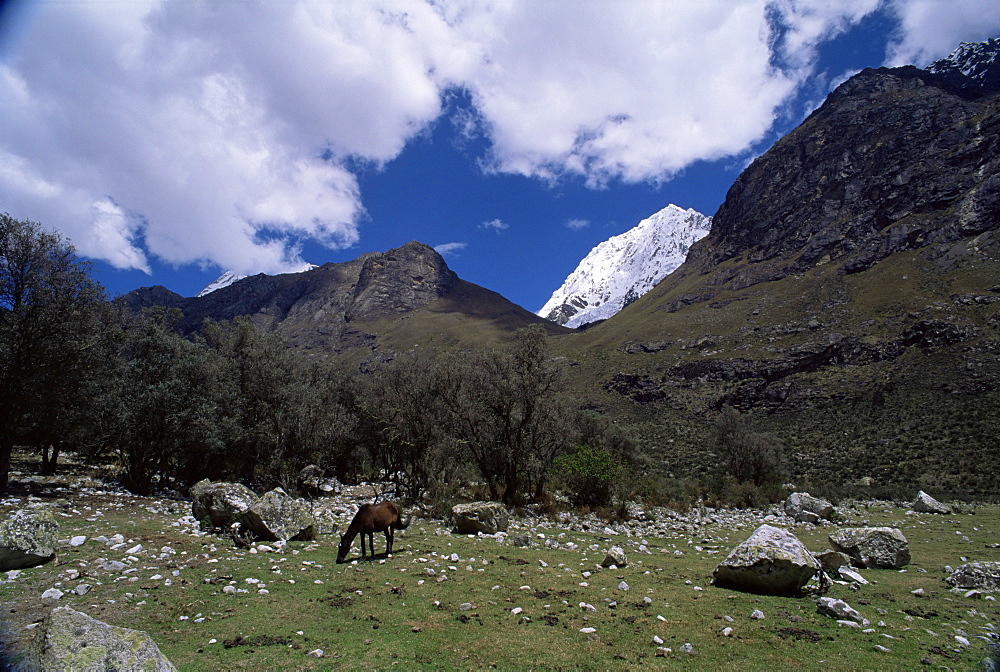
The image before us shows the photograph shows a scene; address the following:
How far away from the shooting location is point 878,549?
1291 cm

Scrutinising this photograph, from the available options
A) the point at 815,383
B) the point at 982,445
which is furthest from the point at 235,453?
the point at 815,383

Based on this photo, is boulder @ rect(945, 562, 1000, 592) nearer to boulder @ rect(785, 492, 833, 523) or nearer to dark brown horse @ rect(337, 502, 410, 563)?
boulder @ rect(785, 492, 833, 523)

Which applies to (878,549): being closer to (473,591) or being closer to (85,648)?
(473,591)

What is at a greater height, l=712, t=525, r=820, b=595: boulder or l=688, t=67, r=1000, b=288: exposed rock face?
l=688, t=67, r=1000, b=288: exposed rock face

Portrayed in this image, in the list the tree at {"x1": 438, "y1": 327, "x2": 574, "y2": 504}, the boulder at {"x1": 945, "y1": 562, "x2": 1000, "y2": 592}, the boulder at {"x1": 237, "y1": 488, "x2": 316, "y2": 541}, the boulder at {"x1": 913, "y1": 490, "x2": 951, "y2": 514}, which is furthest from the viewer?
the boulder at {"x1": 913, "y1": 490, "x2": 951, "y2": 514}

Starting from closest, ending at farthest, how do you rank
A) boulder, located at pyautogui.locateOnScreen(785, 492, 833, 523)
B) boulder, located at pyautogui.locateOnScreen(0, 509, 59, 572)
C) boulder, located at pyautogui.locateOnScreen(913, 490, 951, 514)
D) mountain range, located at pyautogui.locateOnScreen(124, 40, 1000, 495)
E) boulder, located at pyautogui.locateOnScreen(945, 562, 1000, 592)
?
boulder, located at pyautogui.locateOnScreen(0, 509, 59, 572), boulder, located at pyautogui.locateOnScreen(945, 562, 1000, 592), boulder, located at pyautogui.locateOnScreen(785, 492, 833, 523), boulder, located at pyautogui.locateOnScreen(913, 490, 951, 514), mountain range, located at pyautogui.locateOnScreen(124, 40, 1000, 495)

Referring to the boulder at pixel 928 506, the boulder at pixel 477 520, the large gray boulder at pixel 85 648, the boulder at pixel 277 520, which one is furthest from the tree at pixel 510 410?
the boulder at pixel 928 506

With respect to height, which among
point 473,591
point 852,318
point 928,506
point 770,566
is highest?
point 852,318

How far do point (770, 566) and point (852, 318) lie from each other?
3942 inches

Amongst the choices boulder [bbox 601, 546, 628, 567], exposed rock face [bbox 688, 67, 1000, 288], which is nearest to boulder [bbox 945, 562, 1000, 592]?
boulder [bbox 601, 546, 628, 567]

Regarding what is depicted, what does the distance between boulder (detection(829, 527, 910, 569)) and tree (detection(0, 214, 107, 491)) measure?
2813 centimetres

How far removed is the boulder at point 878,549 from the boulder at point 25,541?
67.0 ft

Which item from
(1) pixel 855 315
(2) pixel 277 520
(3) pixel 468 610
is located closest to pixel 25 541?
(2) pixel 277 520

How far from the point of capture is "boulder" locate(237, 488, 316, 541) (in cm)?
1414
